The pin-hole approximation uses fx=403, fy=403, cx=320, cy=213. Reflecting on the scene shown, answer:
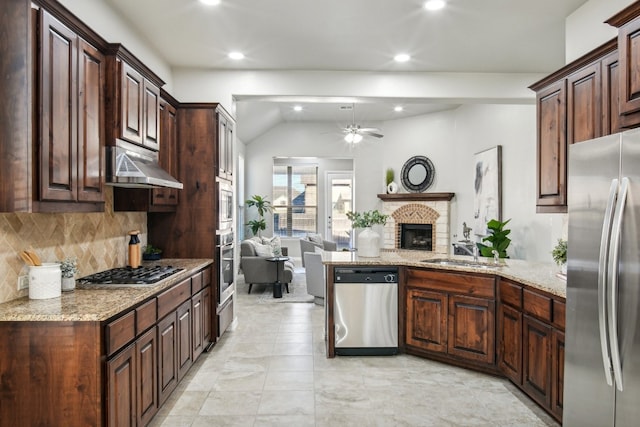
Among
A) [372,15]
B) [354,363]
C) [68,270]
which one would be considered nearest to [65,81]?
[68,270]

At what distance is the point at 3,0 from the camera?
1.84 meters


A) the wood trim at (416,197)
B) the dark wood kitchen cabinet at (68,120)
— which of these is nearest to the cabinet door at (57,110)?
the dark wood kitchen cabinet at (68,120)

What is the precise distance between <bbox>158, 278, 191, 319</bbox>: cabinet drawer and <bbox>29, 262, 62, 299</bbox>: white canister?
605mm

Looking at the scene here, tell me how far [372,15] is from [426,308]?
2.58 metres

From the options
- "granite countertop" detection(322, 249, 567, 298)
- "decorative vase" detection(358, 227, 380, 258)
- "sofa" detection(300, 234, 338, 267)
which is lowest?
"sofa" detection(300, 234, 338, 267)

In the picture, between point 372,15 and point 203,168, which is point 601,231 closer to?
point 372,15

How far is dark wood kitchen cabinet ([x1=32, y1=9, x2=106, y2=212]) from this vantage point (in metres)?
1.96

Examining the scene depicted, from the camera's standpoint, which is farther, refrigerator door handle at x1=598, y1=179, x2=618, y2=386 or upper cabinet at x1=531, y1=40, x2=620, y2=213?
upper cabinet at x1=531, y1=40, x2=620, y2=213

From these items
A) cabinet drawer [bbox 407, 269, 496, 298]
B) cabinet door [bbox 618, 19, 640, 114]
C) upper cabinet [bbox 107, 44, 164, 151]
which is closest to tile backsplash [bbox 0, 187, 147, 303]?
upper cabinet [bbox 107, 44, 164, 151]

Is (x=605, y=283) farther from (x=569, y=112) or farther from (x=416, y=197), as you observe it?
(x=416, y=197)

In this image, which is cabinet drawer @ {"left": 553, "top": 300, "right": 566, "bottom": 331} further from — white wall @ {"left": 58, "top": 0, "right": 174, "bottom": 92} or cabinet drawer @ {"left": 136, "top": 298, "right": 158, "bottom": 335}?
white wall @ {"left": 58, "top": 0, "right": 174, "bottom": 92}

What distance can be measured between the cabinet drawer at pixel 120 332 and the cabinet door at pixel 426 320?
2460 millimetres

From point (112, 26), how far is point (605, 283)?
3709 mm

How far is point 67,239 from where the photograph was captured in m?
2.71
